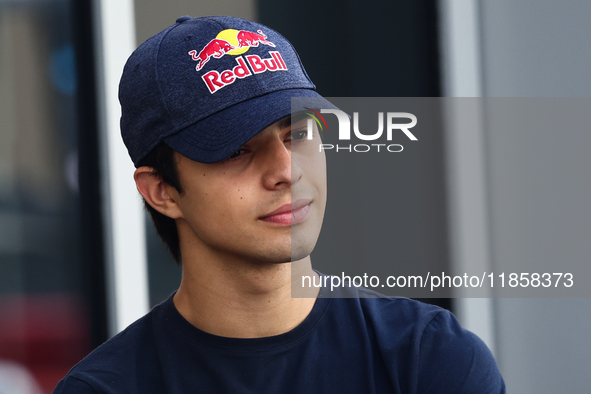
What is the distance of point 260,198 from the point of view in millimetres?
1064

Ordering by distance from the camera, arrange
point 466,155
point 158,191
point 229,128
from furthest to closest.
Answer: point 466,155, point 158,191, point 229,128

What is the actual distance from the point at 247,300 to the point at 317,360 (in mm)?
182

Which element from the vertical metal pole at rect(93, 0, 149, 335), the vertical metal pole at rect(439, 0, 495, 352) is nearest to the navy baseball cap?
the vertical metal pole at rect(439, 0, 495, 352)

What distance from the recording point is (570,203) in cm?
173

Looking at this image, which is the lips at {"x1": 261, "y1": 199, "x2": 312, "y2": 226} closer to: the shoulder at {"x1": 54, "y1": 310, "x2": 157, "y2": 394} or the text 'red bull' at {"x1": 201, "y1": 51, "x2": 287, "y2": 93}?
the text 'red bull' at {"x1": 201, "y1": 51, "x2": 287, "y2": 93}

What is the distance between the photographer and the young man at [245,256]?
1.07m

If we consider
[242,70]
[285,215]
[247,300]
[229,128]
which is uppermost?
[242,70]

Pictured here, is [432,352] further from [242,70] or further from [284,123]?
[242,70]

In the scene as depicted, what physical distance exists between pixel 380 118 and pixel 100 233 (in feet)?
4.79

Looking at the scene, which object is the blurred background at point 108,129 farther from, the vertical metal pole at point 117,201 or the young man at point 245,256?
the young man at point 245,256

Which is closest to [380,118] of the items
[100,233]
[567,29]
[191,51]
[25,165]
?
[191,51]

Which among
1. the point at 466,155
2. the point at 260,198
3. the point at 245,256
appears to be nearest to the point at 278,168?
the point at 260,198

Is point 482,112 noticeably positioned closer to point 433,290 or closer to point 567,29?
point 567,29

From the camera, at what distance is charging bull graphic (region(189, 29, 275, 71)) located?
3.66ft
